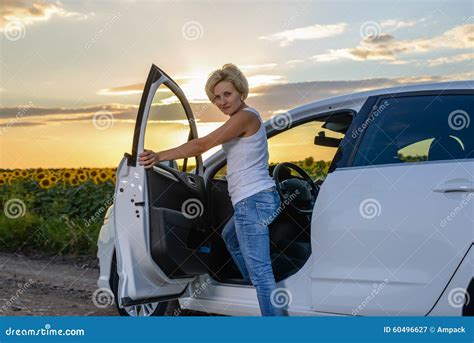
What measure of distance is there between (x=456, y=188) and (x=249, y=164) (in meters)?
1.19

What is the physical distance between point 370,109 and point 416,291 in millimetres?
1076

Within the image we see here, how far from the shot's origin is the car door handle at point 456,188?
379 cm

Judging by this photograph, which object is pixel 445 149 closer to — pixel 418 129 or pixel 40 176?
pixel 418 129

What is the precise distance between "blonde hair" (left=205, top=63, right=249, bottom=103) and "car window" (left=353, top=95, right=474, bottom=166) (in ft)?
2.49

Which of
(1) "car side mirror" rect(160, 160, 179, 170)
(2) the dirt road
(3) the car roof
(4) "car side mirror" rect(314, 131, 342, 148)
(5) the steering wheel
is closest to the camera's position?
(3) the car roof

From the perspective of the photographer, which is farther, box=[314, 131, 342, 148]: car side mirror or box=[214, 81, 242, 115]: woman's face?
box=[314, 131, 342, 148]: car side mirror

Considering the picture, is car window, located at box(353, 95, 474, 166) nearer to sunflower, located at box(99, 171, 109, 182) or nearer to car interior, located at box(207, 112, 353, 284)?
car interior, located at box(207, 112, 353, 284)

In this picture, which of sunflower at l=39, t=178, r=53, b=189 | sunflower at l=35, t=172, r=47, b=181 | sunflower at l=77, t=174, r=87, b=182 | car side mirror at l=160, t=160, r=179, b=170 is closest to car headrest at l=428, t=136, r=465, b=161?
car side mirror at l=160, t=160, r=179, b=170

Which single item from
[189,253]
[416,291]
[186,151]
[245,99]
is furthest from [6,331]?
[416,291]

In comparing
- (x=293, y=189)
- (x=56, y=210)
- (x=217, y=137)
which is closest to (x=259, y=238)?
(x=217, y=137)

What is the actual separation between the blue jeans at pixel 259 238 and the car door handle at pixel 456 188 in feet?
3.25

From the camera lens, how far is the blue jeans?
4332mm

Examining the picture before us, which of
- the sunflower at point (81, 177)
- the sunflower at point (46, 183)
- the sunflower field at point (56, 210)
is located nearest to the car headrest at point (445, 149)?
the sunflower field at point (56, 210)

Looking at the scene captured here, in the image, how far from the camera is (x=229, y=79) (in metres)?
4.31
